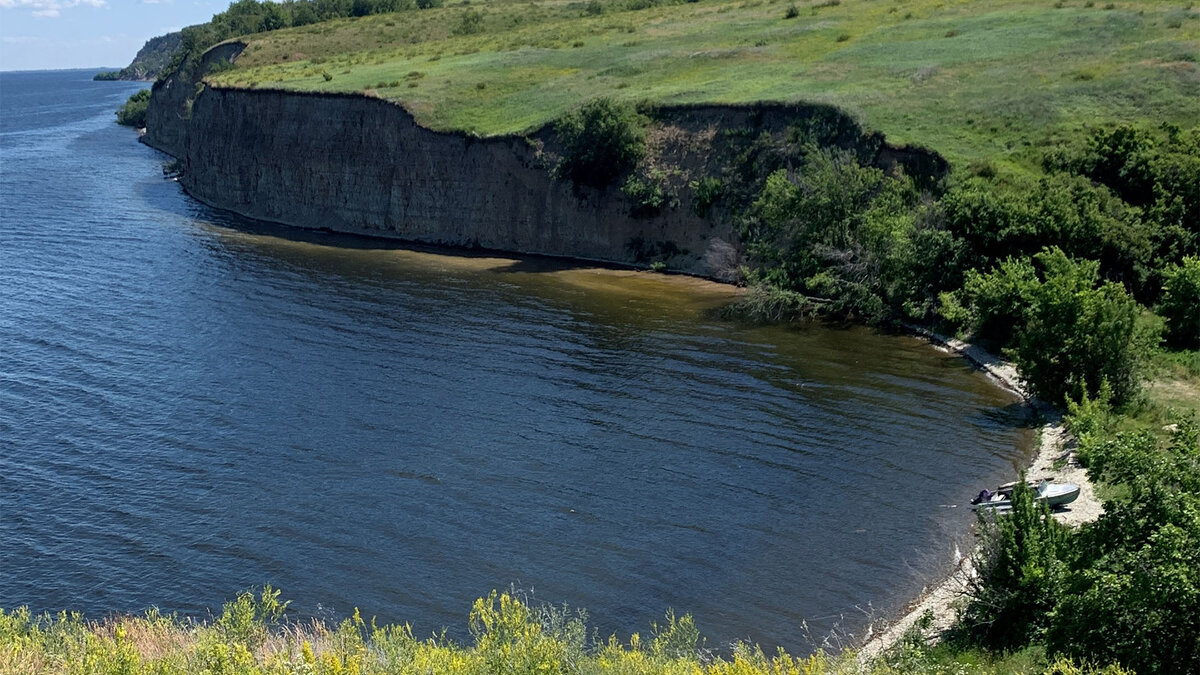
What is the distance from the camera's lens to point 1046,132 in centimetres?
5381

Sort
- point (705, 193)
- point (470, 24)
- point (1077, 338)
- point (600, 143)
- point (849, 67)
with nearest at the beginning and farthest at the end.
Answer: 1. point (1077, 338)
2. point (705, 193)
3. point (600, 143)
4. point (849, 67)
5. point (470, 24)

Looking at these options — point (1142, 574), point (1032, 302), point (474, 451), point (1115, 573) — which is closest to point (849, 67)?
point (1032, 302)

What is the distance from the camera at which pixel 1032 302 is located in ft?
131

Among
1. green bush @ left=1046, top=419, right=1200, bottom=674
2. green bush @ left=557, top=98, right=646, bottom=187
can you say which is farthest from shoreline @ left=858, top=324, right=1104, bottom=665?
green bush @ left=557, top=98, right=646, bottom=187

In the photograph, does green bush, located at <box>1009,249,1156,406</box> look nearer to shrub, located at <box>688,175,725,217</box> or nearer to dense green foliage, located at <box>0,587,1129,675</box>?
dense green foliage, located at <box>0,587,1129,675</box>

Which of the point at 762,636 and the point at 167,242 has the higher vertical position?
the point at 167,242

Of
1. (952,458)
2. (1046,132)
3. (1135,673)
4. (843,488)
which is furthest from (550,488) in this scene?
(1046,132)

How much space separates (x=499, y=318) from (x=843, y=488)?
22.3m

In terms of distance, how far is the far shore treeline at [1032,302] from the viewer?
66.7 feet

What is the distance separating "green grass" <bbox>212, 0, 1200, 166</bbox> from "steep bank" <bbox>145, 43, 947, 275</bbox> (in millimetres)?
1296

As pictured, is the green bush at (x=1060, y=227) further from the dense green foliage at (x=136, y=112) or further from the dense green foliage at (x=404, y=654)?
the dense green foliage at (x=136, y=112)

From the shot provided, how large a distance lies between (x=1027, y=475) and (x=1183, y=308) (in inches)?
516

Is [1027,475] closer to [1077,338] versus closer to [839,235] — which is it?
[1077,338]

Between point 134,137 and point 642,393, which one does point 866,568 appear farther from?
point 134,137
